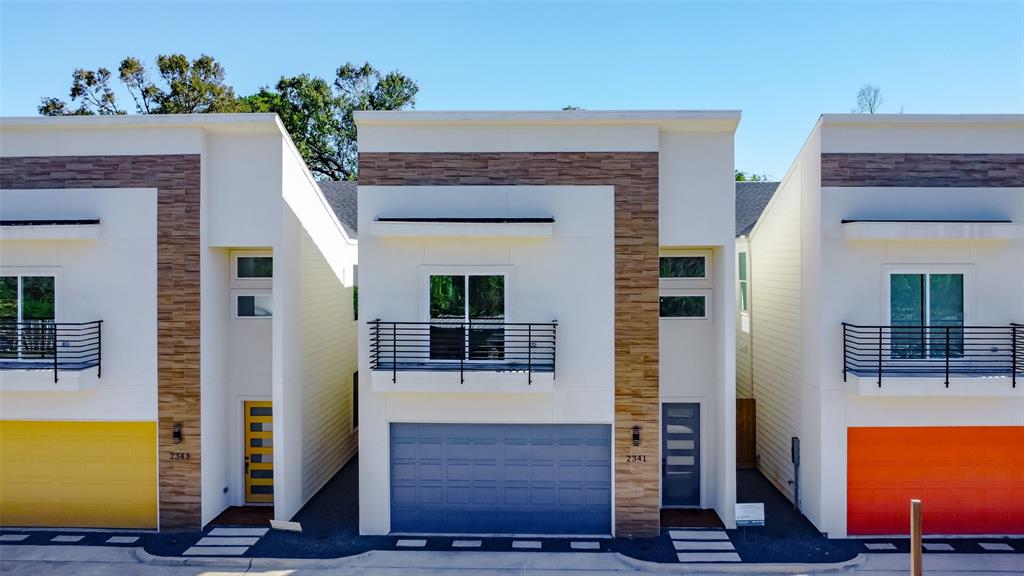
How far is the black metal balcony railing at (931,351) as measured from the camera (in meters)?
10.2

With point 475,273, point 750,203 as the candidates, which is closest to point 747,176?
point 750,203

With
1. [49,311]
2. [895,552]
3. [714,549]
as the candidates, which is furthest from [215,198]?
[895,552]

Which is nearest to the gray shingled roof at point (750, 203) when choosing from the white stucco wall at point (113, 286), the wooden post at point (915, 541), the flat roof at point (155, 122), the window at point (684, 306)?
the window at point (684, 306)

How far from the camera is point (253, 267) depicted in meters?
11.6

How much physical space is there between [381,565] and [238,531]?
2.80 meters

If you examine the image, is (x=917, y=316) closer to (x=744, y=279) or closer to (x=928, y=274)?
(x=928, y=274)

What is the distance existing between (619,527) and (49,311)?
1010 centimetres

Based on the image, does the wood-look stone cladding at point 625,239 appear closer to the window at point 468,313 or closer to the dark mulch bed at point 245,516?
the window at point 468,313

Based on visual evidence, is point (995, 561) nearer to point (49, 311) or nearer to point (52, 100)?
point (49, 311)

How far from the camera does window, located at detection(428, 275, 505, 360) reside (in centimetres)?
1040

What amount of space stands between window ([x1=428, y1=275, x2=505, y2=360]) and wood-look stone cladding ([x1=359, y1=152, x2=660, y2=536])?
5.27ft

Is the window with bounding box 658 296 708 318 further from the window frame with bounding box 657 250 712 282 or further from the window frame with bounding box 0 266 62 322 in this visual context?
the window frame with bounding box 0 266 62 322

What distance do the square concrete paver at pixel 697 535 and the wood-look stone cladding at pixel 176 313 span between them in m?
7.86

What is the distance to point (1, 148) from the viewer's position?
10.8 meters
